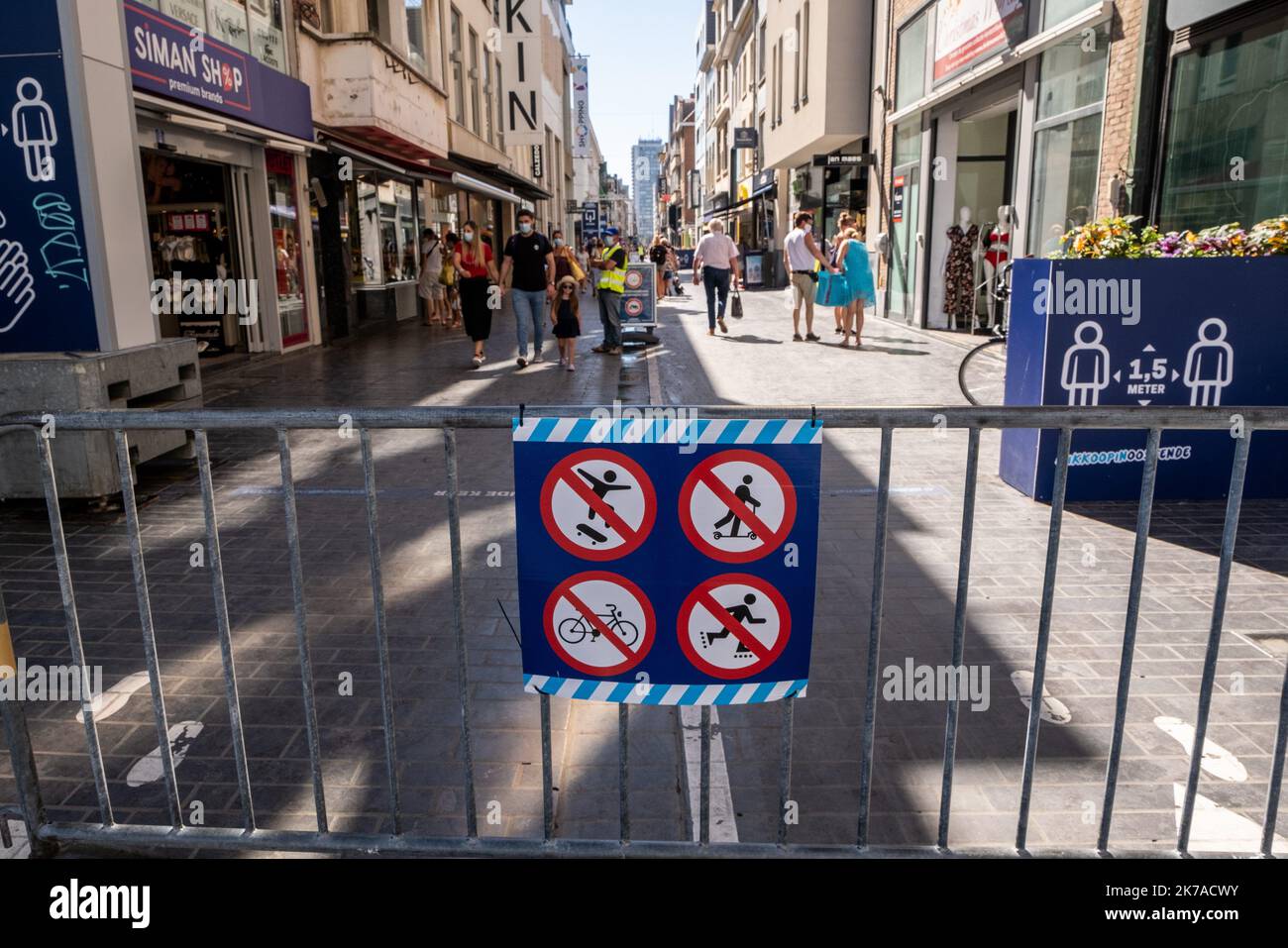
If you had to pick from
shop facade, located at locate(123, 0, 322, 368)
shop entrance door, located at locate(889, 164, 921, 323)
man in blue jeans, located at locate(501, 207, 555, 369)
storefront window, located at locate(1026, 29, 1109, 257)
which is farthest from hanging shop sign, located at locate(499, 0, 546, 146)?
storefront window, located at locate(1026, 29, 1109, 257)

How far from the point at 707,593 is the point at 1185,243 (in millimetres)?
5742

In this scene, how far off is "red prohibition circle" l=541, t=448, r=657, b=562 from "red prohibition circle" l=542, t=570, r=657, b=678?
0.21 feet

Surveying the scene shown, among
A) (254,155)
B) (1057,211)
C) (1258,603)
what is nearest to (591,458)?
(1258,603)

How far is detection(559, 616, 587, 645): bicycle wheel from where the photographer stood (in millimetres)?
2715

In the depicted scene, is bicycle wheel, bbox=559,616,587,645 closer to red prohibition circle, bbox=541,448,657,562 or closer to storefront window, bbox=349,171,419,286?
red prohibition circle, bbox=541,448,657,562

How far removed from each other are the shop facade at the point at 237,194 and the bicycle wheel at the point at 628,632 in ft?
39.6

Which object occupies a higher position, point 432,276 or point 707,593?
point 432,276

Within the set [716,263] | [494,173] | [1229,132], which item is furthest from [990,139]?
[494,173]

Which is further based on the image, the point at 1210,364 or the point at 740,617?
the point at 1210,364

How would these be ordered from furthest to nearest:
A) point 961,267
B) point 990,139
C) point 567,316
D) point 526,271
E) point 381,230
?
point 381,230
point 990,139
point 961,267
point 567,316
point 526,271

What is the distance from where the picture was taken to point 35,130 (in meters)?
6.56

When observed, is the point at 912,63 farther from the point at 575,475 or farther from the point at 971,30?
the point at 575,475

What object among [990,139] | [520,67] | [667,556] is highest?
[520,67]
